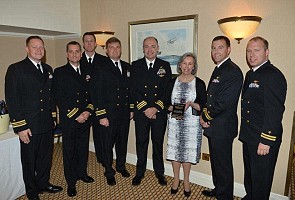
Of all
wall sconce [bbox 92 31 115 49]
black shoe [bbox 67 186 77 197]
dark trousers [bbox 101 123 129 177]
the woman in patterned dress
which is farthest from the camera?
wall sconce [bbox 92 31 115 49]

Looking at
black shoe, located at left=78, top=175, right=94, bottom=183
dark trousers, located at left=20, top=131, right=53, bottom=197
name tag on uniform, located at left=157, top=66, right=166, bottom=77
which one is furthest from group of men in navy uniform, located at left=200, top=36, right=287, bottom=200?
dark trousers, located at left=20, top=131, right=53, bottom=197

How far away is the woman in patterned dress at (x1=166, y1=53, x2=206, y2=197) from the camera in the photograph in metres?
2.71

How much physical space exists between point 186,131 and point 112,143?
984 millimetres

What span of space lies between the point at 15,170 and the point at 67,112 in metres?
0.84

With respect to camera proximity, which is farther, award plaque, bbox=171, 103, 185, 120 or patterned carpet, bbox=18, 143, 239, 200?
patterned carpet, bbox=18, 143, 239, 200

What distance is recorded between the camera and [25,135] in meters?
2.51

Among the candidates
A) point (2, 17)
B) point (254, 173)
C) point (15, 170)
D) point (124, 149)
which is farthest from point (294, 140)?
point (2, 17)

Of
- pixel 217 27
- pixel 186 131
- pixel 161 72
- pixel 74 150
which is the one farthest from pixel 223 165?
pixel 74 150

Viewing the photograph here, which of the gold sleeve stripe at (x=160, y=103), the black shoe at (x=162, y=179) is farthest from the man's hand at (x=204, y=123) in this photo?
the black shoe at (x=162, y=179)

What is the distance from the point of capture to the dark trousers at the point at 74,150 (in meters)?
2.80

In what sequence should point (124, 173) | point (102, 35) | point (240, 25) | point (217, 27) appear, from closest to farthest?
1. point (240, 25)
2. point (217, 27)
3. point (124, 173)
4. point (102, 35)

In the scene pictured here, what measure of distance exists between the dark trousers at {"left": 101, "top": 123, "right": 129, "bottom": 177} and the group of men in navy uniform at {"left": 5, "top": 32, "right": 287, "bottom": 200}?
1 cm

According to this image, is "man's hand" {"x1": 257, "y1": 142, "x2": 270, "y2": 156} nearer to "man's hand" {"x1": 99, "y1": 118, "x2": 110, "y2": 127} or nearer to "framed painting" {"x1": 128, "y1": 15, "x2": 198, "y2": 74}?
"framed painting" {"x1": 128, "y1": 15, "x2": 198, "y2": 74}

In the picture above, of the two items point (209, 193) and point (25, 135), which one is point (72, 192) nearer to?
point (25, 135)
